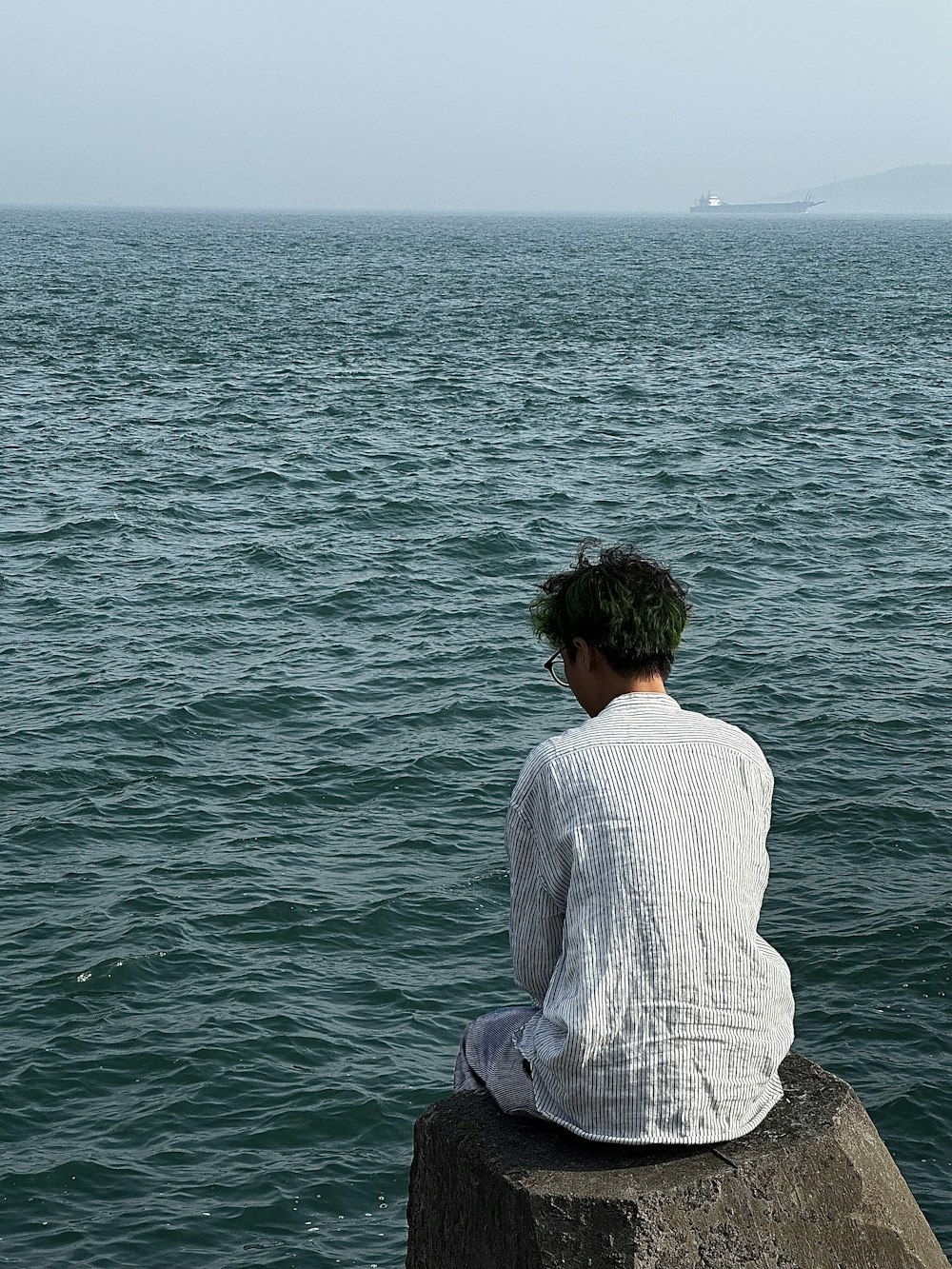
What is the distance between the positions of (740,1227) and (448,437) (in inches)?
989

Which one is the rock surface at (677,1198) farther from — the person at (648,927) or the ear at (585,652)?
the ear at (585,652)

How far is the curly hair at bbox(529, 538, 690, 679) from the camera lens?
3.93m

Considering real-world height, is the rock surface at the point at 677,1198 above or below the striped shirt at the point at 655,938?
below

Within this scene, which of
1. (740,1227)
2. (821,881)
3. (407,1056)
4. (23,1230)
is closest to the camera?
(740,1227)

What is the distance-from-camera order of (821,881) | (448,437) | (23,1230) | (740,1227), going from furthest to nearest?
(448,437), (821,881), (23,1230), (740,1227)

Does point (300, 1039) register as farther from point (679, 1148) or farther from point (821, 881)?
point (679, 1148)

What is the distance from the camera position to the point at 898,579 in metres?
18.3

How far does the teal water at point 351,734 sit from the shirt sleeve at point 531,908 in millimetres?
3506

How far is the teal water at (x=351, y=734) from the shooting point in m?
7.73

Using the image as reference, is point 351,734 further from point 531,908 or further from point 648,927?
point 648,927

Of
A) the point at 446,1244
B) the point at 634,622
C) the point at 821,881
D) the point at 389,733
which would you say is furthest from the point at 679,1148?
the point at 389,733

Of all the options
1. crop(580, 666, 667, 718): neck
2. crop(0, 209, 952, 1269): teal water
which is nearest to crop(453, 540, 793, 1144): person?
crop(580, 666, 667, 718): neck

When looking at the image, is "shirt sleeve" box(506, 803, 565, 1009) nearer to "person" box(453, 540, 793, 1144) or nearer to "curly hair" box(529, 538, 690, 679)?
"person" box(453, 540, 793, 1144)

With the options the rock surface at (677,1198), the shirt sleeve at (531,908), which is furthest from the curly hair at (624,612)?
the rock surface at (677,1198)
